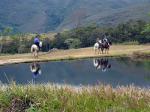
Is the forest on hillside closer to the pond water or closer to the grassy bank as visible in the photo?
the pond water

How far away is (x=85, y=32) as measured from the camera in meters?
75.2

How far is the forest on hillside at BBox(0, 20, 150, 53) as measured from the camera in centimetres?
7044

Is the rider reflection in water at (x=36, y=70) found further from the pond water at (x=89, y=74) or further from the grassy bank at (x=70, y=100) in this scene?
the grassy bank at (x=70, y=100)

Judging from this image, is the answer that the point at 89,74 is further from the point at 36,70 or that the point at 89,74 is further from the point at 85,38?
the point at 85,38

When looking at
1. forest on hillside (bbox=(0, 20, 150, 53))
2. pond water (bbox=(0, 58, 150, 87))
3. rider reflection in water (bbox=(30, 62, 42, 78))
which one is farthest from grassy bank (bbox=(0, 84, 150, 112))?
forest on hillside (bbox=(0, 20, 150, 53))

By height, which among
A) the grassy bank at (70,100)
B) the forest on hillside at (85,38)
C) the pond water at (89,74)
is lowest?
the pond water at (89,74)

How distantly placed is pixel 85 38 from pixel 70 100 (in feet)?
211

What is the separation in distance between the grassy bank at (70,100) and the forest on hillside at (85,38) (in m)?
56.7

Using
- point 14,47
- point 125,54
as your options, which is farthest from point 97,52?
point 14,47

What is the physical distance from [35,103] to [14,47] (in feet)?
212

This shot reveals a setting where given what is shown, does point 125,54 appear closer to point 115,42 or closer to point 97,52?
point 97,52

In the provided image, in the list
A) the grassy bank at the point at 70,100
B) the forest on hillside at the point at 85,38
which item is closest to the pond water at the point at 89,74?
the grassy bank at the point at 70,100

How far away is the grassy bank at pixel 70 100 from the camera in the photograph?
10.1 m

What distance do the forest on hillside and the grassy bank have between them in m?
56.7
